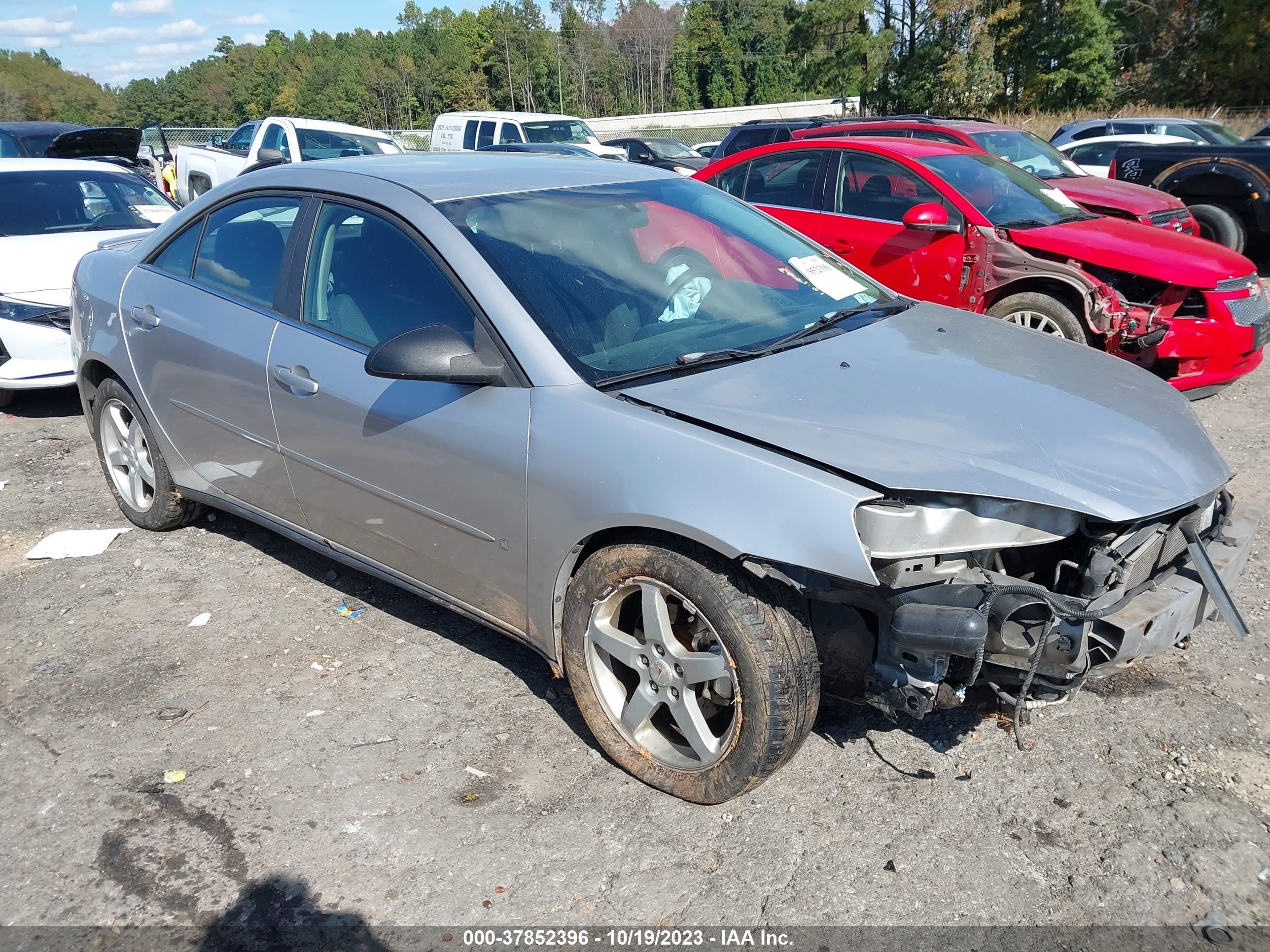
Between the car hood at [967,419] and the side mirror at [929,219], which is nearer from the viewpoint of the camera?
the car hood at [967,419]

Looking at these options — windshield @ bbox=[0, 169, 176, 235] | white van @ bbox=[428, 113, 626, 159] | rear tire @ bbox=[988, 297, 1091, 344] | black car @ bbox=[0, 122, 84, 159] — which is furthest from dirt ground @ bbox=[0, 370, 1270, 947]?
white van @ bbox=[428, 113, 626, 159]

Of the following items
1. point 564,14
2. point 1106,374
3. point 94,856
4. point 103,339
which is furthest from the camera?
point 564,14

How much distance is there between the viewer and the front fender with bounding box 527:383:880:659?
2414mm

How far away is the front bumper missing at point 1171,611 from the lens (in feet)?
8.15

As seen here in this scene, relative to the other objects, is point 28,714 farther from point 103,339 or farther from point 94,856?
point 103,339

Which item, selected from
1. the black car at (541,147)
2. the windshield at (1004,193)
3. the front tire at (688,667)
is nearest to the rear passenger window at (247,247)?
the front tire at (688,667)

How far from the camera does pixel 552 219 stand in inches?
132

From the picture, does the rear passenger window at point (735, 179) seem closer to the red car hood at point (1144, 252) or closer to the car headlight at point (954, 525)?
the red car hood at point (1144, 252)

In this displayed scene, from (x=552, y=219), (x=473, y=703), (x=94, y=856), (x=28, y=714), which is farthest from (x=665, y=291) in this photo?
(x=28, y=714)

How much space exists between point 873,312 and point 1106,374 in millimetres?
832

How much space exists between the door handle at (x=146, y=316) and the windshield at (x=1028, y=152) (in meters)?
7.32

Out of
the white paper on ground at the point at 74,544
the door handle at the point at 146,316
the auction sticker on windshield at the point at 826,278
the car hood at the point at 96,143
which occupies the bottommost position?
the white paper on ground at the point at 74,544

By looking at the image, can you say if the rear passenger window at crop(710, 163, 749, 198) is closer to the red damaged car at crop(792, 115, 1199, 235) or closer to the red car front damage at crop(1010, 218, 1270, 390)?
the red damaged car at crop(792, 115, 1199, 235)

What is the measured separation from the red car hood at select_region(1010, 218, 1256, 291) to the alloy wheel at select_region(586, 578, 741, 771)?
4836mm
